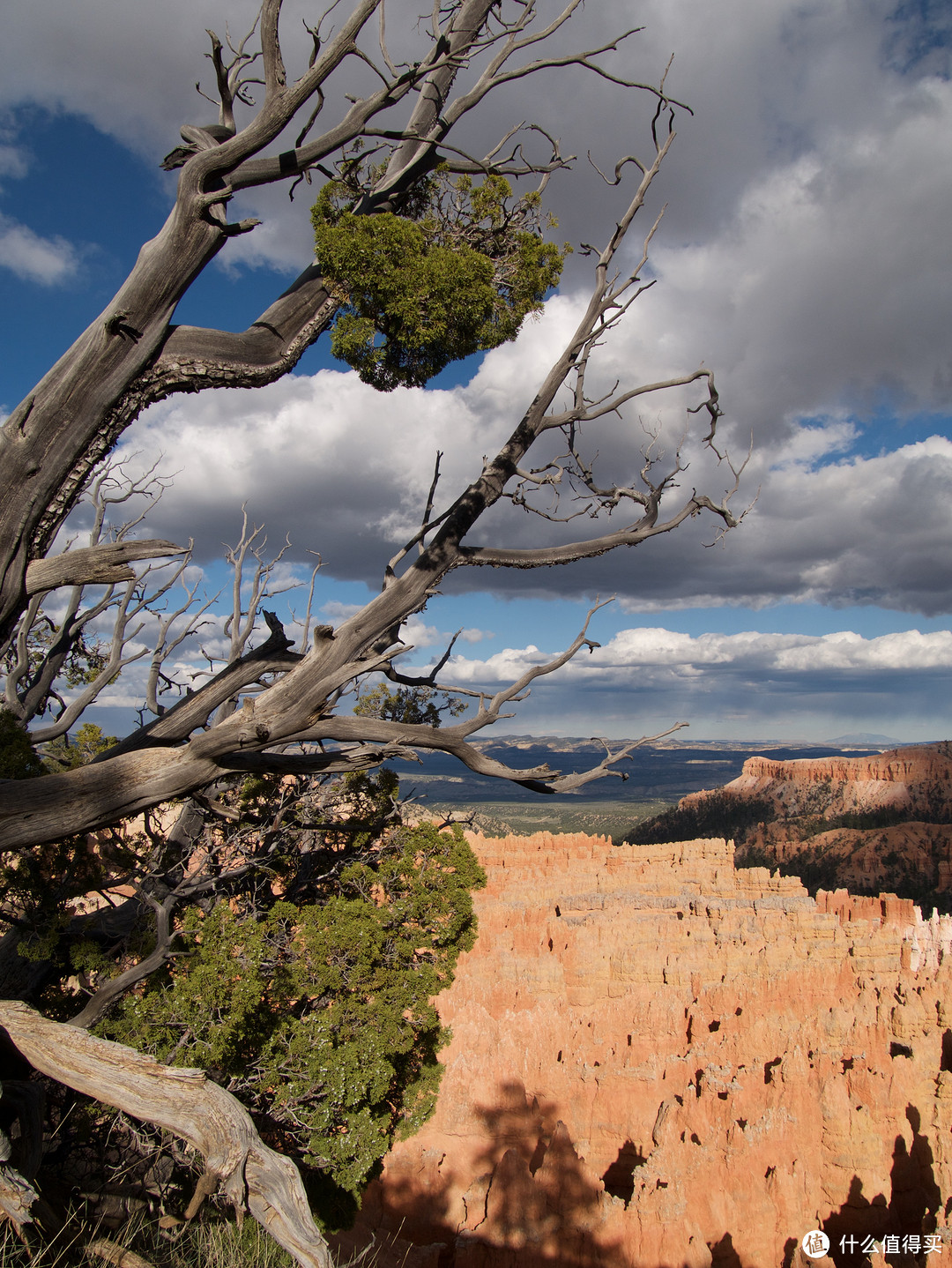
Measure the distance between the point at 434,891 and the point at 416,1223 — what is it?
32.6ft

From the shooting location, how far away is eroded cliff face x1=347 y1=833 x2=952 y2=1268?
45.1 ft

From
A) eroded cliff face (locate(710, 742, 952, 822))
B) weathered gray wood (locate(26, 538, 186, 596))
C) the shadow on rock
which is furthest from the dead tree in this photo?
eroded cliff face (locate(710, 742, 952, 822))

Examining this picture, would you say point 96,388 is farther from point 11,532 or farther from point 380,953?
point 380,953

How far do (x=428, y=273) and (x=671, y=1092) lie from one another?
2076 centimetres

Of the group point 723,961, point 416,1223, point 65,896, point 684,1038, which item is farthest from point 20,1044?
point 723,961

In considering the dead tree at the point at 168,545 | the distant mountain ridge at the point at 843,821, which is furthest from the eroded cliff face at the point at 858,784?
the dead tree at the point at 168,545

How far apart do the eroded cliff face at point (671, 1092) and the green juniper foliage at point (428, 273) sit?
13.1 meters

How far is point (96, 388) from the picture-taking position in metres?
5.89

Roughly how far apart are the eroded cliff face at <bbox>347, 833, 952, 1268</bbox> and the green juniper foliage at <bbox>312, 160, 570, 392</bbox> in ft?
42.9

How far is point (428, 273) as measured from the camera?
671cm

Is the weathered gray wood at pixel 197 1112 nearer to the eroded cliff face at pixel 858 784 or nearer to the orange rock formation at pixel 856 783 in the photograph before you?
the eroded cliff face at pixel 858 784

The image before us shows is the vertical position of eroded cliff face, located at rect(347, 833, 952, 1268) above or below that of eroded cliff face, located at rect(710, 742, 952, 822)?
below

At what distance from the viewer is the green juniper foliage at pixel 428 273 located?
664 cm

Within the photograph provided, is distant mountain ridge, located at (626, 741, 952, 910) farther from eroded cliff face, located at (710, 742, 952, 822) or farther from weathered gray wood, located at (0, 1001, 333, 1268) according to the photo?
weathered gray wood, located at (0, 1001, 333, 1268)
